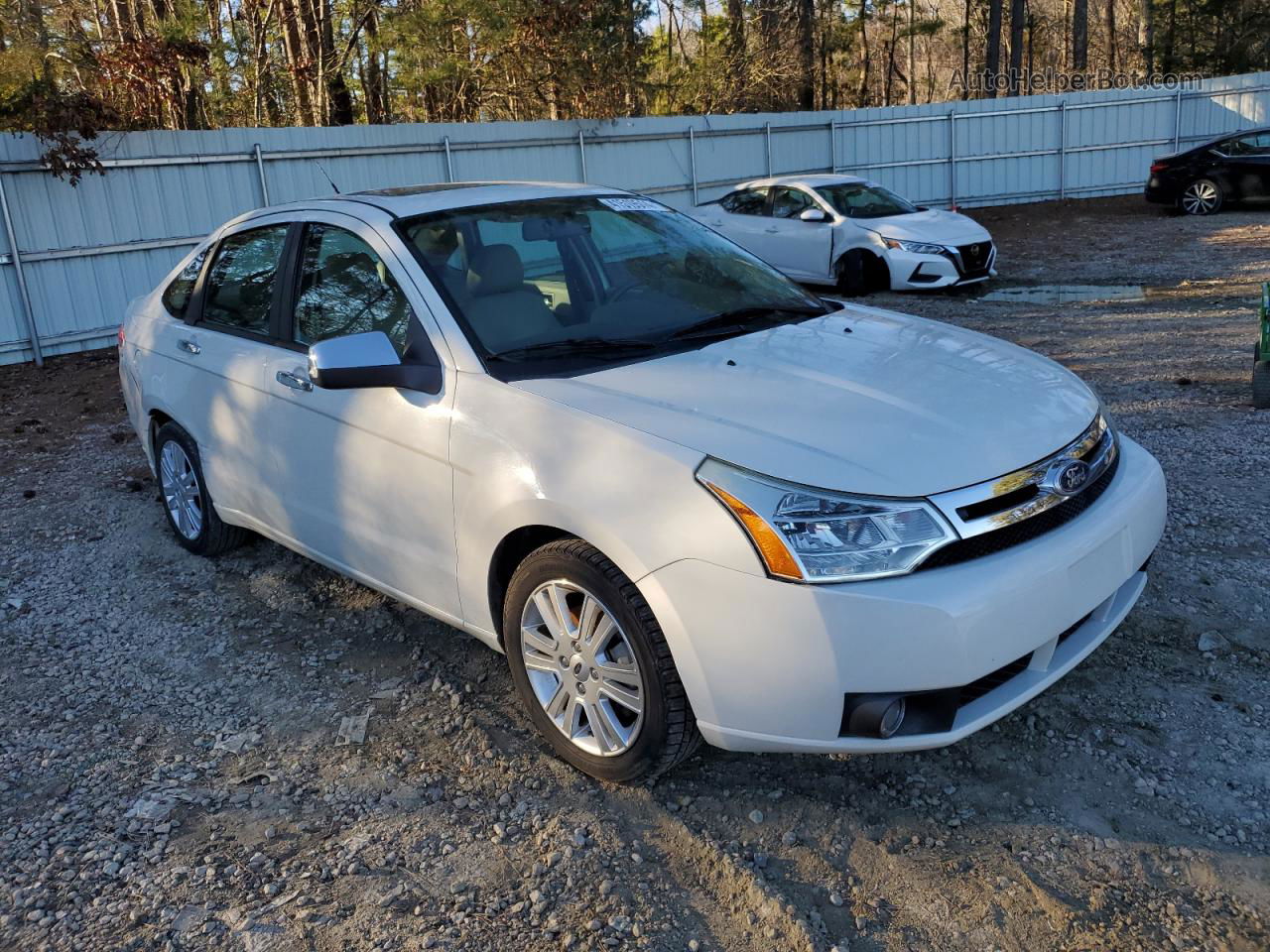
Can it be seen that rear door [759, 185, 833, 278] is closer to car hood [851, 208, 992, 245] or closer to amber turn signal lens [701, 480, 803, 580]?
car hood [851, 208, 992, 245]

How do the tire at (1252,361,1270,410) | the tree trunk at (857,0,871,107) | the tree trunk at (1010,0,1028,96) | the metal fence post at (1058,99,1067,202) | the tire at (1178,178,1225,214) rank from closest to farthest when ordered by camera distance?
the tire at (1252,361,1270,410) → the tire at (1178,178,1225,214) → the metal fence post at (1058,99,1067,202) → the tree trunk at (1010,0,1028,96) → the tree trunk at (857,0,871,107)

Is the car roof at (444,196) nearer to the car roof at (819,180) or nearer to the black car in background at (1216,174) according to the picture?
the car roof at (819,180)

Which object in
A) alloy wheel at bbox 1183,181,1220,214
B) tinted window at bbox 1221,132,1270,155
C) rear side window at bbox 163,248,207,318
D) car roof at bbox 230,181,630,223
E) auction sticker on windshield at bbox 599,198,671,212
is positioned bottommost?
alloy wheel at bbox 1183,181,1220,214

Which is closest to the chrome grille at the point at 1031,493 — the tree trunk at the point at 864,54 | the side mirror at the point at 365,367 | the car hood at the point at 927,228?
the side mirror at the point at 365,367

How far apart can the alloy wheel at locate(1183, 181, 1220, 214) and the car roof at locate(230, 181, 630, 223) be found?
17087mm

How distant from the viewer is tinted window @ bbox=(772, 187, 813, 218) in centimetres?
1307

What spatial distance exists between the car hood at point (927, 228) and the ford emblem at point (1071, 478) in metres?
9.65

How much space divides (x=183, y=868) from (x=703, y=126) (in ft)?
55.3

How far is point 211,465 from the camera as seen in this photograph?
15.6 ft

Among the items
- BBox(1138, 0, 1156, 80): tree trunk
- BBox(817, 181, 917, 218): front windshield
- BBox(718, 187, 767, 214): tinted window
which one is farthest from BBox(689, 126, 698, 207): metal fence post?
BBox(1138, 0, 1156, 80): tree trunk

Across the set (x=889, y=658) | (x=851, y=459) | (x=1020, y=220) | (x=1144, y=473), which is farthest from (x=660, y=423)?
(x=1020, y=220)

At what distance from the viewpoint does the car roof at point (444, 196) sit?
13.3 ft

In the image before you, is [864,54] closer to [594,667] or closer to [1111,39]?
[1111,39]

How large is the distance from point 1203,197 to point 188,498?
1824cm
